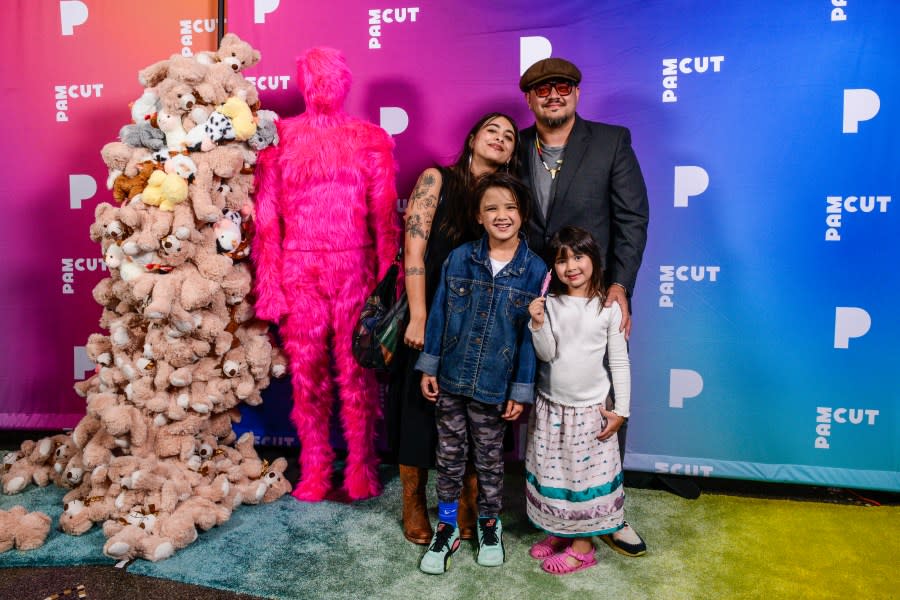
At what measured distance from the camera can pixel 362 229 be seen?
2.72 metres

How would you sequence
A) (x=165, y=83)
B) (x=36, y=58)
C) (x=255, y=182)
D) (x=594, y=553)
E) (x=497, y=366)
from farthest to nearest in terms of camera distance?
1. (x=36, y=58)
2. (x=255, y=182)
3. (x=165, y=83)
4. (x=594, y=553)
5. (x=497, y=366)

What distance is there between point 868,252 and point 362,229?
2.10 m

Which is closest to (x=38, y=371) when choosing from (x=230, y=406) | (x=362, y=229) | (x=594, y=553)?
(x=230, y=406)

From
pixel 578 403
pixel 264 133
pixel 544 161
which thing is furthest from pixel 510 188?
pixel 264 133

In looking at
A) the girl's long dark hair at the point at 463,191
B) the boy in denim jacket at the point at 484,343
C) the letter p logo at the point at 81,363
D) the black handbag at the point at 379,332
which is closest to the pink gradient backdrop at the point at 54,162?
the letter p logo at the point at 81,363

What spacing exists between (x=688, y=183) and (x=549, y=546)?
5.31 ft

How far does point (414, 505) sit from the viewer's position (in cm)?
252

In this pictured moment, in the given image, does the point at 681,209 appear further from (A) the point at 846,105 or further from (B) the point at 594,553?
(B) the point at 594,553

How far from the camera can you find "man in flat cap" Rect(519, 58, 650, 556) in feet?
7.84

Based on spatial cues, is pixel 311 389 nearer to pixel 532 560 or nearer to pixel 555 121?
pixel 532 560

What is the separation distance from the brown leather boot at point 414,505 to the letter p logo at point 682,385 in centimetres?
122

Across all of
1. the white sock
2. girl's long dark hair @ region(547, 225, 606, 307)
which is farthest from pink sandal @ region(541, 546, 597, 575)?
girl's long dark hair @ region(547, 225, 606, 307)

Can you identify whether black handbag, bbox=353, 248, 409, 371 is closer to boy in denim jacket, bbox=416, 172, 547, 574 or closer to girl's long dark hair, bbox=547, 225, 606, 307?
boy in denim jacket, bbox=416, 172, 547, 574

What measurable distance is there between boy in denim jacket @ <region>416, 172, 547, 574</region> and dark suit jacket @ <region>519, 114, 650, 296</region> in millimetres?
185
